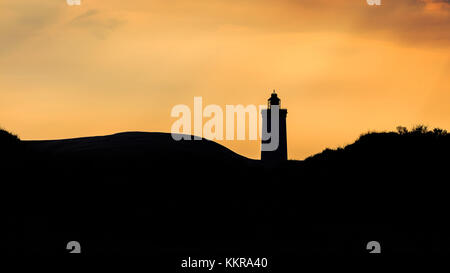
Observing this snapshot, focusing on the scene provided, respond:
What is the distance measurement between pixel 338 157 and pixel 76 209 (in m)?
17.9

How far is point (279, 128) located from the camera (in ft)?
206

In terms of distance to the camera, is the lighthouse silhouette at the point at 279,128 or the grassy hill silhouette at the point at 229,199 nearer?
the grassy hill silhouette at the point at 229,199

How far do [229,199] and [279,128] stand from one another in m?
25.6

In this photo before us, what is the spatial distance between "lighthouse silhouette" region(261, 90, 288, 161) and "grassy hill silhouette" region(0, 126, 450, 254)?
14204mm

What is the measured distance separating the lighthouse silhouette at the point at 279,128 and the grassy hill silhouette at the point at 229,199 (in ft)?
46.6

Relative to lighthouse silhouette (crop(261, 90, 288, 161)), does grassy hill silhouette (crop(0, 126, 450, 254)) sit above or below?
below

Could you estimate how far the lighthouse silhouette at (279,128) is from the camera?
61781mm

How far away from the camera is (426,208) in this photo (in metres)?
34.1

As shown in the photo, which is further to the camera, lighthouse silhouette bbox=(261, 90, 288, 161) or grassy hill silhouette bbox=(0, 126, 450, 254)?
lighthouse silhouette bbox=(261, 90, 288, 161)

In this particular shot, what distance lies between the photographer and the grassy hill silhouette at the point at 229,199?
30328mm

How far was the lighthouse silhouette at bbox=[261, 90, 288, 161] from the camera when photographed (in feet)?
203

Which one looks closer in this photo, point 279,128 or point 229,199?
point 229,199

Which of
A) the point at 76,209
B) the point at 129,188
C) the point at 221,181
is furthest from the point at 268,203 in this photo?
the point at 76,209

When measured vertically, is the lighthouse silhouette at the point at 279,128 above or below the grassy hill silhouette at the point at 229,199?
above
